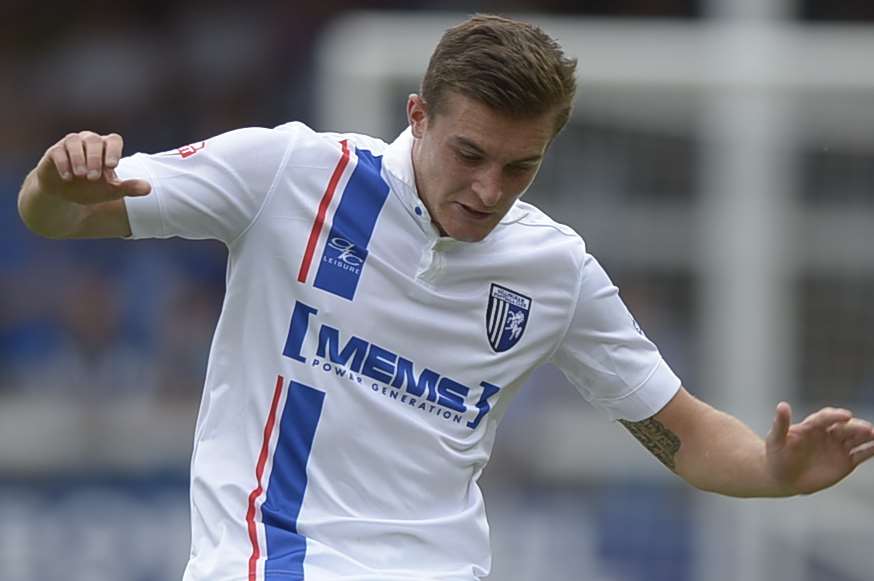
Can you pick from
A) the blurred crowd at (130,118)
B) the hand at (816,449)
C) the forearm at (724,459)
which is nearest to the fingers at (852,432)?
the hand at (816,449)

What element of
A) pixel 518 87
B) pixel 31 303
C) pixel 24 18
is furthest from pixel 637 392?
→ pixel 24 18

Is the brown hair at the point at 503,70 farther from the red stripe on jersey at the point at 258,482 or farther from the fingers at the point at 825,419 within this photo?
the fingers at the point at 825,419

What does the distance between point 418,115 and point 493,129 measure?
0.26 meters

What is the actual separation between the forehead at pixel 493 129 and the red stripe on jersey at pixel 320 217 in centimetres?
22

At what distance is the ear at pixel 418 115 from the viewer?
11.4 ft

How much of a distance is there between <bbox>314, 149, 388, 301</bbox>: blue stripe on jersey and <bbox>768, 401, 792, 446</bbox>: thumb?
0.92 meters

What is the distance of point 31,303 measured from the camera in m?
10.4

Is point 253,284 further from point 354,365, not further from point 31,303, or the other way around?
point 31,303

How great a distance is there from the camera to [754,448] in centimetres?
371

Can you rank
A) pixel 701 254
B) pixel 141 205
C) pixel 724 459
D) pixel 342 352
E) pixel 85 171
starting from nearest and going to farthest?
pixel 85 171 → pixel 141 205 → pixel 342 352 → pixel 724 459 → pixel 701 254

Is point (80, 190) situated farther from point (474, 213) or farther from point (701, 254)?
point (701, 254)

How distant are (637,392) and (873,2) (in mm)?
8384

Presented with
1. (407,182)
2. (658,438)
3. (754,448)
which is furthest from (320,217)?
(754,448)

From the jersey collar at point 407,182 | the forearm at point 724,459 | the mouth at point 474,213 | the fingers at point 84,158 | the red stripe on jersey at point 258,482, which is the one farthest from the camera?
the forearm at point 724,459
